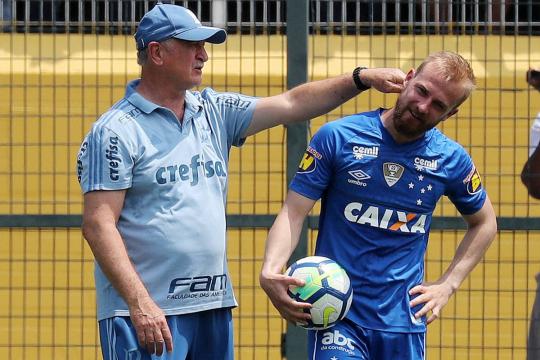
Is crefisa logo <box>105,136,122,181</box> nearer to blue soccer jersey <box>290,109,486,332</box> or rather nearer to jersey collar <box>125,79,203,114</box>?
jersey collar <box>125,79,203,114</box>

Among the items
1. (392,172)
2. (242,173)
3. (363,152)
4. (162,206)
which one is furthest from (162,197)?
(242,173)

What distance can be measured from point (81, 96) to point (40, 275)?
1165mm

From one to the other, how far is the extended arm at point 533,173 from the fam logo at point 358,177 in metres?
2.25

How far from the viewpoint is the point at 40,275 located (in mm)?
7457

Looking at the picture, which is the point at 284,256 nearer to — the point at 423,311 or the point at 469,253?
the point at 423,311

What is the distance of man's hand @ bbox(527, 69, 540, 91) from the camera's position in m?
7.06

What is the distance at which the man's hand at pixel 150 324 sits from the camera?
15.7 feet

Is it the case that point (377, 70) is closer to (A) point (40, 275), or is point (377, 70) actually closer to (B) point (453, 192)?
(B) point (453, 192)

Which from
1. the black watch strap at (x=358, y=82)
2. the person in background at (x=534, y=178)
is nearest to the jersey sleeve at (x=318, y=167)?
the black watch strap at (x=358, y=82)

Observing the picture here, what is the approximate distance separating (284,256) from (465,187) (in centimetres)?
89

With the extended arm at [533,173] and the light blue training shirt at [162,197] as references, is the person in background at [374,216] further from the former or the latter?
the extended arm at [533,173]

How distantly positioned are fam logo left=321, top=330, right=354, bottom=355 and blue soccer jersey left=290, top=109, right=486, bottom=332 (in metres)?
0.10

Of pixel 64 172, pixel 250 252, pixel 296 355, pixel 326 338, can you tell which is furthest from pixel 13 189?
pixel 326 338

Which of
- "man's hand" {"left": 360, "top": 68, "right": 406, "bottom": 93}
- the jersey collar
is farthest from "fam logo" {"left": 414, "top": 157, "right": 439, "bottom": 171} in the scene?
the jersey collar
